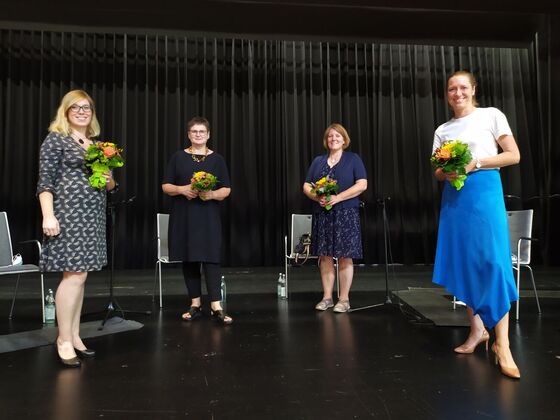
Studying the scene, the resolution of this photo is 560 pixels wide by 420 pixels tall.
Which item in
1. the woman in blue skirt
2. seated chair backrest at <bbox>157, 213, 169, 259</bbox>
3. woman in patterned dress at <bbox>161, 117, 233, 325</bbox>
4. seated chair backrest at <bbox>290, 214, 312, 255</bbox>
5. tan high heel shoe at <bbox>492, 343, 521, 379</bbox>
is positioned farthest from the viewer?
seated chair backrest at <bbox>290, 214, 312, 255</bbox>

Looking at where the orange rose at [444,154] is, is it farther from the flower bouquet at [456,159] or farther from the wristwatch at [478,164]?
the wristwatch at [478,164]

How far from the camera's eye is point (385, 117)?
26.3 ft

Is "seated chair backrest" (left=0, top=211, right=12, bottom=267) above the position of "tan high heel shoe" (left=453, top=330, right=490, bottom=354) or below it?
above

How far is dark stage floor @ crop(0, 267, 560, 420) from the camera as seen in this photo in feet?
5.86

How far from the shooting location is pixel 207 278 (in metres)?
3.44

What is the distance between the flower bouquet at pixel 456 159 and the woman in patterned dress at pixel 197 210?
158cm

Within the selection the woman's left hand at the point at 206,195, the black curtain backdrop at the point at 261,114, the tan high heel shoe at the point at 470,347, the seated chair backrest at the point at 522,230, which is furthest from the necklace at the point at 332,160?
the black curtain backdrop at the point at 261,114

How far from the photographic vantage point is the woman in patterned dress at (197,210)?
3.34m

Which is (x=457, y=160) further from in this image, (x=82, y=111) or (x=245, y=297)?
(x=245, y=297)

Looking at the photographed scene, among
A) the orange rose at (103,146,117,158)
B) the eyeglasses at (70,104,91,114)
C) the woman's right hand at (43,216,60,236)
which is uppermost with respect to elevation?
the eyeglasses at (70,104,91,114)

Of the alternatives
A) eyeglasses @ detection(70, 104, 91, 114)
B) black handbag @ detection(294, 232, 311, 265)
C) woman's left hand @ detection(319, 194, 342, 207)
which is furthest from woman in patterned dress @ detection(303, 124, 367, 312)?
eyeglasses @ detection(70, 104, 91, 114)

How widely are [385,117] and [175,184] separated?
5.37m

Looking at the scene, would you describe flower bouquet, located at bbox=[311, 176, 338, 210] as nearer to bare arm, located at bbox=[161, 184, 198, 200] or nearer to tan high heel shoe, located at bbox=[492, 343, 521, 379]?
bare arm, located at bbox=[161, 184, 198, 200]

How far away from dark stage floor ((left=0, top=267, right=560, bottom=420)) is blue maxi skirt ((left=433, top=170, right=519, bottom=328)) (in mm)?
325
